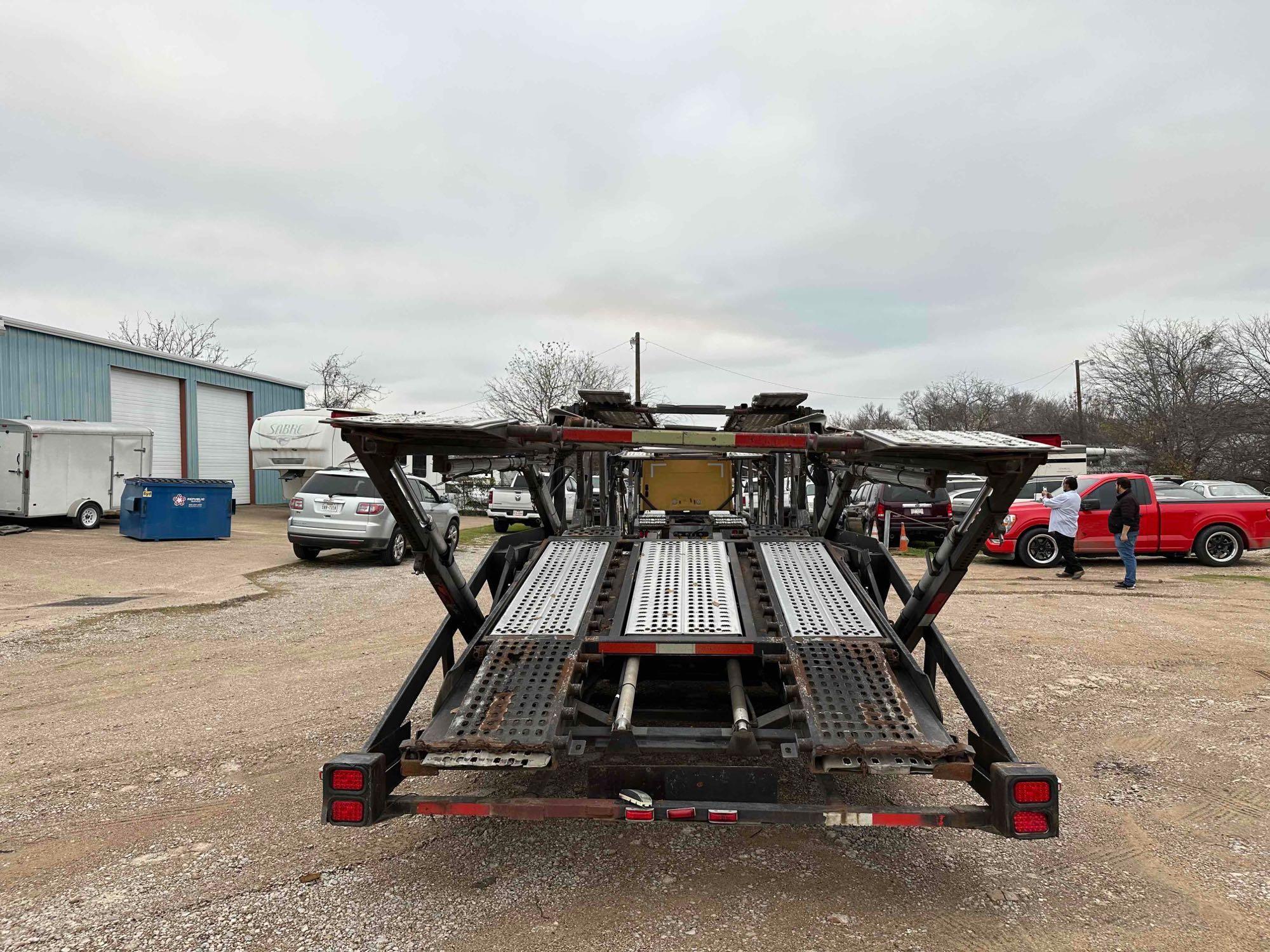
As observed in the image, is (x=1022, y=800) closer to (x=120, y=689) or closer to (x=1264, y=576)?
(x=120, y=689)

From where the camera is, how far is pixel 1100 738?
491cm

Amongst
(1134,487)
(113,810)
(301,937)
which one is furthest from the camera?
(1134,487)

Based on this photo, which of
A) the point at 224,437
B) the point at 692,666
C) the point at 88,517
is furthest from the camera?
the point at 224,437

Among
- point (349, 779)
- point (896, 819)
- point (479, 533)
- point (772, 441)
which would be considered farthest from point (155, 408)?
point (896, 819)

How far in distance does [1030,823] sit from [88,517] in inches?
795

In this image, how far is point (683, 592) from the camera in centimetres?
417

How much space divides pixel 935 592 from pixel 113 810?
417cm

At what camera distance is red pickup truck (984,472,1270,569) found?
44.1 ft

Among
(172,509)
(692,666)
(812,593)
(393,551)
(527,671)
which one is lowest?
(393,551)

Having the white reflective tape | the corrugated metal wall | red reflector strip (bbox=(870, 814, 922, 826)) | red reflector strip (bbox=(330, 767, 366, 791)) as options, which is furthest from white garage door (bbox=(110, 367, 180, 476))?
red reflector strip (bbox=(870, 814, 922, 826))

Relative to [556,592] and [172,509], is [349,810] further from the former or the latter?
[172,509]

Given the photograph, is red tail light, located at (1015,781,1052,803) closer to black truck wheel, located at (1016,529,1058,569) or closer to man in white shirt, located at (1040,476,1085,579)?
man in white shirt, located at (1040,476,1085,579)

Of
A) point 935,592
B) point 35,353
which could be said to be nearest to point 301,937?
point 935,592

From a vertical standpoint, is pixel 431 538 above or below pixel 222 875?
above
